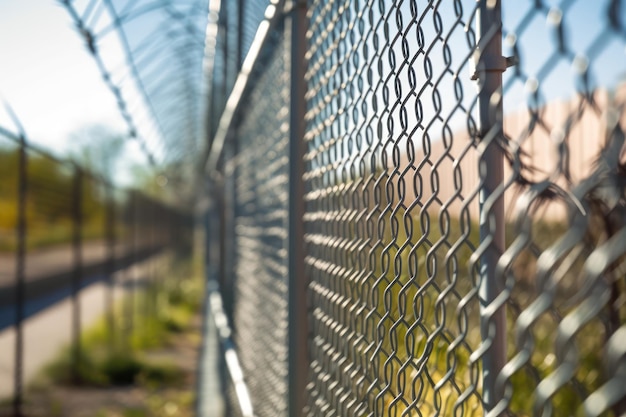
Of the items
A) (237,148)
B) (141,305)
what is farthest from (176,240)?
(237,148)

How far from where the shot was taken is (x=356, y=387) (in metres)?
1.68

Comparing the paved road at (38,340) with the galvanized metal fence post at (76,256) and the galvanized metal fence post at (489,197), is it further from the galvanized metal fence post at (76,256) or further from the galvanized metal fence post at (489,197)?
the galvanized metal fence post at (489,197)

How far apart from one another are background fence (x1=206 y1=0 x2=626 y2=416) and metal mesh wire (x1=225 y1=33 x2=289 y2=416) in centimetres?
3

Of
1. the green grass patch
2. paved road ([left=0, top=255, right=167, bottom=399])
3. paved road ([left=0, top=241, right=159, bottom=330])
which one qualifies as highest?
paved road ([left=0, top=241, right=159, bottom=330])

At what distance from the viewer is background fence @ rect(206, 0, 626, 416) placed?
0.72 metres

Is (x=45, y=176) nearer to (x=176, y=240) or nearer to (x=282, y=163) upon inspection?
(x=282, y=163)

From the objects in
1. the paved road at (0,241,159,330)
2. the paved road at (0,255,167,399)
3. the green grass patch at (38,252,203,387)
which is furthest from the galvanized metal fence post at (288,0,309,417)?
the green grass patch at (38,252,203,387)

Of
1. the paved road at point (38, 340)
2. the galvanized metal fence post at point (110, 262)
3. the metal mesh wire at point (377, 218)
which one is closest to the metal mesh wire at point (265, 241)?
the metal mesh wire at point (377, 218)

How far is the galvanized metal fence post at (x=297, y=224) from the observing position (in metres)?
2.21

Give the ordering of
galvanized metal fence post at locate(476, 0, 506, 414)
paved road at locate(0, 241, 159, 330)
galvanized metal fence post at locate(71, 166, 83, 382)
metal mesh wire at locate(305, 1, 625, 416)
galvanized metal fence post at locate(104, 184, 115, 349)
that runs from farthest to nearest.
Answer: galvanized metal fence post at locate(104, 184, 115, 349), galvanized metal fence post at locate(71, 166, 83, 382), paved road at locate(0, 241, 159, 330), galvanized metal fence post at locate(476, 0, 506, 414), metal mesh wire at locate(305, 1, 625, 416)

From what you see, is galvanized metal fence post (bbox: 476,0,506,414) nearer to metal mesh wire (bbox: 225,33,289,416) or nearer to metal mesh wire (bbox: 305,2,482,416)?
metal mesh wire (bbox: 305,2,482,416)

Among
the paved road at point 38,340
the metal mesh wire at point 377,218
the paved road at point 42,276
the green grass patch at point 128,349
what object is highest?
the metal mesh wire at point 377,218

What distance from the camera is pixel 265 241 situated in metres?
3.94

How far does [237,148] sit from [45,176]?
3.59 meters
